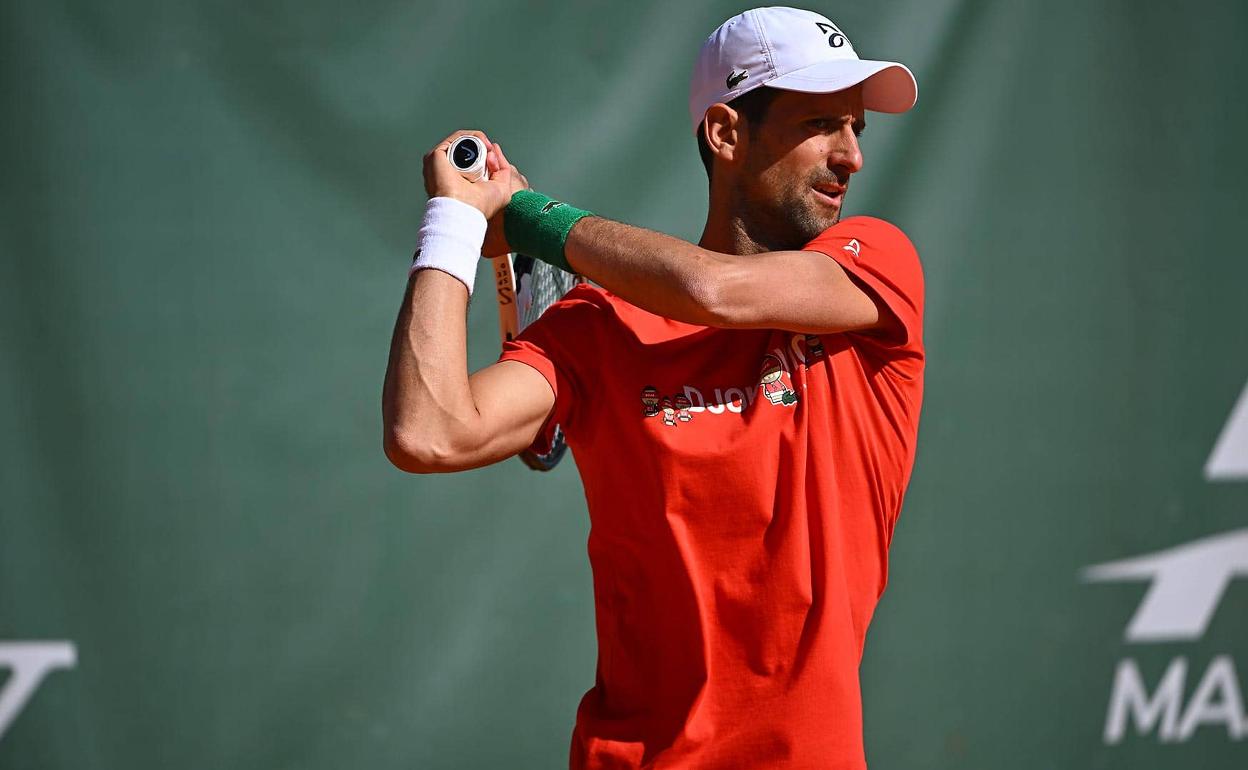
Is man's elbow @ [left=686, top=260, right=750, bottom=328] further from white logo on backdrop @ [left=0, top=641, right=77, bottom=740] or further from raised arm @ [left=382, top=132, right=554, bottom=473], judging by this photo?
white logo on backdrop @ [left=0, top=641, right=77, bottom=740]

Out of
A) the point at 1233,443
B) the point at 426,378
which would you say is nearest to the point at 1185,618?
the point at 1233,443

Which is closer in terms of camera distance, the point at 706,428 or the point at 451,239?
the point at 451,239

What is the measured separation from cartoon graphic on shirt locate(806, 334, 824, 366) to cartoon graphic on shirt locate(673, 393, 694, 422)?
0.18m

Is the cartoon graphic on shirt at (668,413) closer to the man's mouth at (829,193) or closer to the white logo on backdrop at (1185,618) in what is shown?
the man's mouth at (829,193)

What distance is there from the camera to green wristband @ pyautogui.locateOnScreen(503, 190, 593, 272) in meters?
1.62

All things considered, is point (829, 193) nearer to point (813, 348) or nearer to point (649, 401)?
point (813, 348)

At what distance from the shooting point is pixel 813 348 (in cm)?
175

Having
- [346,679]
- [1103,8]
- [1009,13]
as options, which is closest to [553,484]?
A: [346,679]

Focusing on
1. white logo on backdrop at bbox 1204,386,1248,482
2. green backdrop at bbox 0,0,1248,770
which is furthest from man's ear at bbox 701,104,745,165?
white logo on backdrop at bbox 1204,386,1248,482

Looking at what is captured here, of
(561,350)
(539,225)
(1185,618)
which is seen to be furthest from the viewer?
(1185,618)

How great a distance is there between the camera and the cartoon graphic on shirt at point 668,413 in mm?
1678

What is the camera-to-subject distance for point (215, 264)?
8.34 ft

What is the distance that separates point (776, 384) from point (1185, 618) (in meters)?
1.71

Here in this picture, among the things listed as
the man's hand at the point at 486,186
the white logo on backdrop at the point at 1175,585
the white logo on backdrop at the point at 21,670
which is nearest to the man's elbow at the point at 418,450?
the man's hand at the point at 486,186
